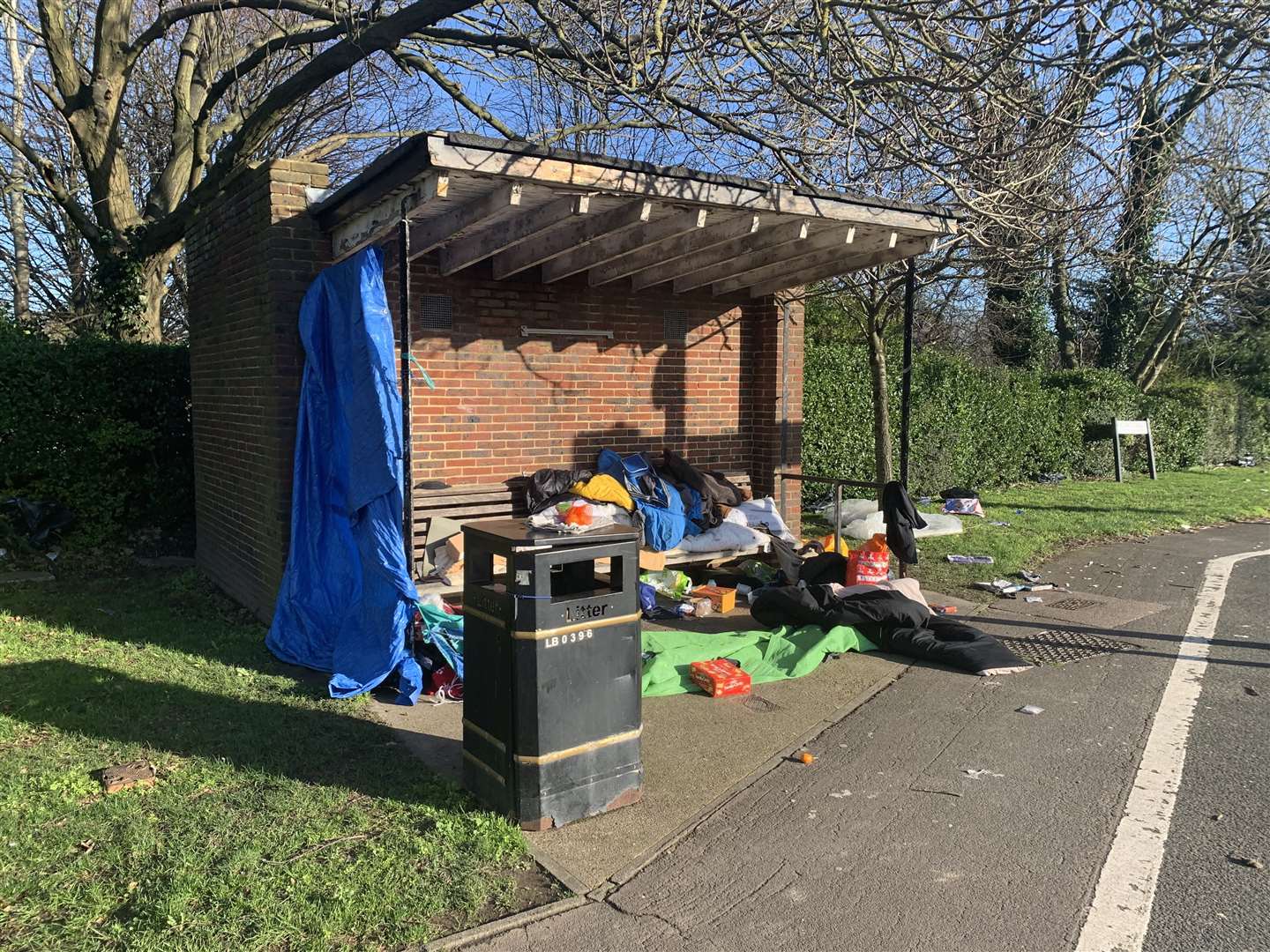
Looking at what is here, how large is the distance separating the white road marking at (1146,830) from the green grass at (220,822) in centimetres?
217

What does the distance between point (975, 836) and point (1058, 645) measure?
11.1 feet

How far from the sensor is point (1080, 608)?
7.61m

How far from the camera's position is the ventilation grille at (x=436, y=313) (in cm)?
705

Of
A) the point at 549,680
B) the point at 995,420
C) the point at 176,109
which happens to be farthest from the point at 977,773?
the point at 176,109

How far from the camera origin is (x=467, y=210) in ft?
18.0

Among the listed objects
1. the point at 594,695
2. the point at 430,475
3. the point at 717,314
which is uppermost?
the point at 717,314

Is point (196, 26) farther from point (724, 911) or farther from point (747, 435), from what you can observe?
point (724, 911)

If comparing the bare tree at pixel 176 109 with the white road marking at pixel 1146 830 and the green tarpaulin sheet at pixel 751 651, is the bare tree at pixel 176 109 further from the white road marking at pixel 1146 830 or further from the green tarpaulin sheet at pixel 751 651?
the white road marking at pixel 1146 830

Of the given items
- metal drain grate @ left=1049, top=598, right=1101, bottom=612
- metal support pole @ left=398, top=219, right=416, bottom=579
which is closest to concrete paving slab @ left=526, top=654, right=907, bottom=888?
metal support pole @ left=398, top=219, right=416, bottom=579

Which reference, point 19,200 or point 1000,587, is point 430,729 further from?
point 19,200

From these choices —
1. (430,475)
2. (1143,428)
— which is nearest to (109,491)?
(430,475)

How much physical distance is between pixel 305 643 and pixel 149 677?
3.10 ft

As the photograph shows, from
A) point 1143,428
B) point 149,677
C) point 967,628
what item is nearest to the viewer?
point 149,677

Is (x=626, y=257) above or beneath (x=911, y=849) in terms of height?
above
